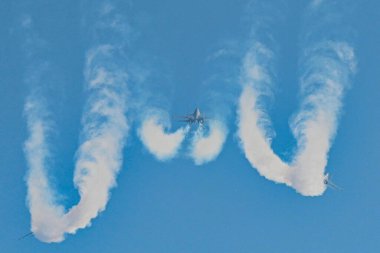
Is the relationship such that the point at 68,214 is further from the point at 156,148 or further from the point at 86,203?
the point at 156,148

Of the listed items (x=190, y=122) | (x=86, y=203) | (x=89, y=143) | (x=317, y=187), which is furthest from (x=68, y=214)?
(x=317, y=187)

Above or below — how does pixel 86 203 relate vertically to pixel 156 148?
below

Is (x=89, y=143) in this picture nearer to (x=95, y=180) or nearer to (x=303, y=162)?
(x=95, y=180)

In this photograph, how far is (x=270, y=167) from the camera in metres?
101

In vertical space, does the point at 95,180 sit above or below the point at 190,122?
below

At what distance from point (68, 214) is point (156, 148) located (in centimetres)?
1614

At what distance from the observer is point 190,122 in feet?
344

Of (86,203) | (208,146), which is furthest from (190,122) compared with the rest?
(86,203)

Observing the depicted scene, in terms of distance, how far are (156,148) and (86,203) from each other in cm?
1288

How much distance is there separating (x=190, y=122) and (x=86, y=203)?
1951 cm

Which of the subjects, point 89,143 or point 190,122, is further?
point 190,122

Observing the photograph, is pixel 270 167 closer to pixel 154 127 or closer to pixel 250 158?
pixel 250 158

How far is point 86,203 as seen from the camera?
101 m

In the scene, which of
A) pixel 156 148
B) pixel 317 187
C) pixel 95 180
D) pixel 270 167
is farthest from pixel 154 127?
pixel 317 187
